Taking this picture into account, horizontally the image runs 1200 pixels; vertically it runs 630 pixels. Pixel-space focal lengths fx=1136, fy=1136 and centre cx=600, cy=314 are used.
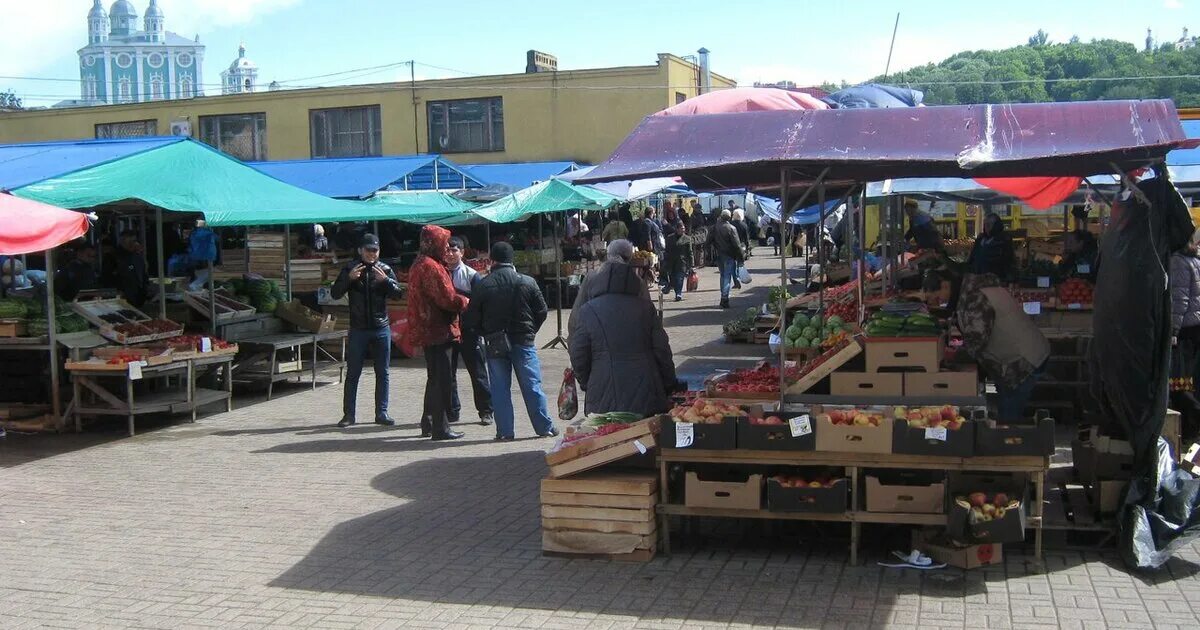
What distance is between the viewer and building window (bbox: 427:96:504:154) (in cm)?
3741

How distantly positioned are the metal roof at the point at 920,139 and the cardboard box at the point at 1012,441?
1444 mm

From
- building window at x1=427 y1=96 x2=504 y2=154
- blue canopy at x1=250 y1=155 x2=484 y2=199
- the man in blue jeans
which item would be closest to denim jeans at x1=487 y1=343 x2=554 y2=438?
the man in blue jeans

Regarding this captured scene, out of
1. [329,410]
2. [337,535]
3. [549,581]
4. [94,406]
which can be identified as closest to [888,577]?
[549,581]

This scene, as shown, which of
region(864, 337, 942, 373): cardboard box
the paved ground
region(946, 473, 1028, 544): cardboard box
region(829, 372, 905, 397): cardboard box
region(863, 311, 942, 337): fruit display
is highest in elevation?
region(863, 311, 942, 337): fruit display

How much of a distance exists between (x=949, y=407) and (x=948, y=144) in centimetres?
150

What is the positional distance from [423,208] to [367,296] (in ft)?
22.0

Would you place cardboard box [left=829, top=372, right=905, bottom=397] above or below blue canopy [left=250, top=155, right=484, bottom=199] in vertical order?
below

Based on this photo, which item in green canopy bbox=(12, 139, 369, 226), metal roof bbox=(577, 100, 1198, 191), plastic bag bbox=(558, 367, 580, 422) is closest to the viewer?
metal roof bbox=(577, 100, 1198, 191)

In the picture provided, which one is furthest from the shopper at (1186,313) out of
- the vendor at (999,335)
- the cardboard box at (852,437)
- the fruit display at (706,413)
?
the fruit display at (706,413)

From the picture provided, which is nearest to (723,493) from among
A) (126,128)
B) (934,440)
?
(934,440)

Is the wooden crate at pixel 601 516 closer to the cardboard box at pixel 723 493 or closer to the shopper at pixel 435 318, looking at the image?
the cardboard box at pixel 723 493

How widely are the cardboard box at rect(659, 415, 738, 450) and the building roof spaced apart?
21128mm

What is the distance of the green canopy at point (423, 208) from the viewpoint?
629 inches

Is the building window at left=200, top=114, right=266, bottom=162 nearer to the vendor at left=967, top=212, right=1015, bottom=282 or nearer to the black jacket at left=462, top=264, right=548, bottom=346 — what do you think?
the vendor at left=967, top=212, right=1015, bottom=282
